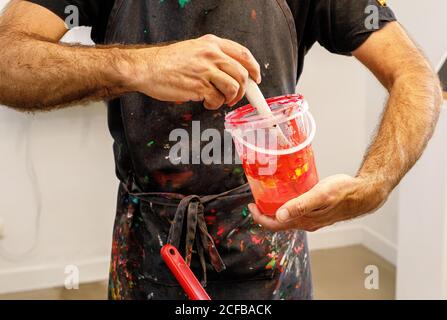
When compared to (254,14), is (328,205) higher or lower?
lower

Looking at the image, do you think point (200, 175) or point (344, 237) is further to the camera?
point (344, 237)

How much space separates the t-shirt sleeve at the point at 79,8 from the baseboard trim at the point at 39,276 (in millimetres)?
1919

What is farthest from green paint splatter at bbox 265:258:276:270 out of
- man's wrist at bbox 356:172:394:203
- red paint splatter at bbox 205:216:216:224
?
man's wrist at bbox 356:172:394:203

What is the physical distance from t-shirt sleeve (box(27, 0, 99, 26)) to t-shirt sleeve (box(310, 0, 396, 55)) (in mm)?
398

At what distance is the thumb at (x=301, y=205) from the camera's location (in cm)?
84

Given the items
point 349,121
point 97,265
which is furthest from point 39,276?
point 349,121

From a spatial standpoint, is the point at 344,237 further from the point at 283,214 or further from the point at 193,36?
the point at 283,214

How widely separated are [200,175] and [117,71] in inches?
11.5

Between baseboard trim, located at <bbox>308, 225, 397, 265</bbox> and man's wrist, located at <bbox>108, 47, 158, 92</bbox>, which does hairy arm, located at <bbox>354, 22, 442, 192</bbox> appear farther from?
baseboard trim, located at <bbox>308, 225, 397, 265</bbox>

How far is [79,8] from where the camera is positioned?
1.02 metres

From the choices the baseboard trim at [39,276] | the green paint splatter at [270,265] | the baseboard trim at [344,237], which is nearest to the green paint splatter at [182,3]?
the green paint splatter at [270,265]

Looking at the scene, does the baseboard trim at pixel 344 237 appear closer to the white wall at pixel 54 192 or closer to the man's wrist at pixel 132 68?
the white wall at pixel 54 192

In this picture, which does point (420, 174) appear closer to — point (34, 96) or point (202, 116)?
point (202, 116)

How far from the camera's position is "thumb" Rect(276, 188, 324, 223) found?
84 centimetres
